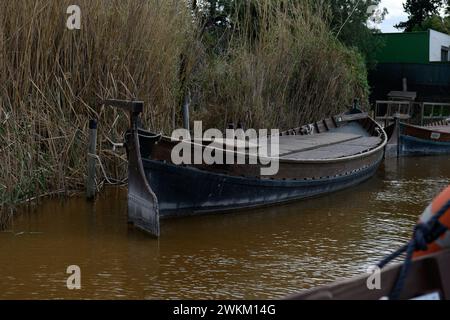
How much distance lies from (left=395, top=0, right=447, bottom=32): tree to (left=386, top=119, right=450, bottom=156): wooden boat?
62.3ft

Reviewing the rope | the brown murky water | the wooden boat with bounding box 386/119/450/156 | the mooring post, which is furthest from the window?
the rope

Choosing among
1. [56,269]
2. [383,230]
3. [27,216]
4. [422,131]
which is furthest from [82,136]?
[422,131]

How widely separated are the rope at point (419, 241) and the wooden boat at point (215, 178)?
13.5 ft

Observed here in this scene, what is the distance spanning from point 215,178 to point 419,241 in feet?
16.4

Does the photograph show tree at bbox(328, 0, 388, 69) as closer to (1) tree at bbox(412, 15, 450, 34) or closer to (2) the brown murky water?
(1) tree at bbox(412, 15, 450, 34)

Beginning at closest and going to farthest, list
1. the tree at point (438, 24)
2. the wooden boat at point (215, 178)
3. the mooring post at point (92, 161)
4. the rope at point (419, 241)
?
the rope at point (419, 241), the wooden boat at point (215, 178), the mooring post at point (92, 161), the tree at point (438, 24)

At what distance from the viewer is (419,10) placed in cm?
3372

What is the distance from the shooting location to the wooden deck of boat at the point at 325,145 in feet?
31.1

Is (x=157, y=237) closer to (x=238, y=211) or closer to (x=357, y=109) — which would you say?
(x=238, y=211)

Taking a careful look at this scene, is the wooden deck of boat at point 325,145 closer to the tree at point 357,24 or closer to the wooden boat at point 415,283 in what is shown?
the wooden boat at point 415,283

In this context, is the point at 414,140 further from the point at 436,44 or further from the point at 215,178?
the point at 436,44

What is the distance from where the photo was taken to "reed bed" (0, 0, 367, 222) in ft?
24.6

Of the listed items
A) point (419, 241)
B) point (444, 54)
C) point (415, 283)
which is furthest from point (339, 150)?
point (444, 54)

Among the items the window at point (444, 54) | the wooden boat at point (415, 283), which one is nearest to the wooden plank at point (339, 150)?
the wooden boat at point (415, 283)
